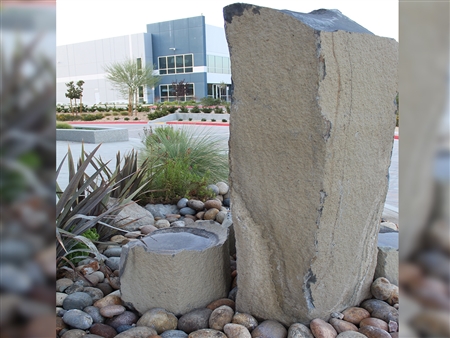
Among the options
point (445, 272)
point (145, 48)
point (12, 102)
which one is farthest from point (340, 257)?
point (145, 48)

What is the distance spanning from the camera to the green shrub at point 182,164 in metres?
4.17

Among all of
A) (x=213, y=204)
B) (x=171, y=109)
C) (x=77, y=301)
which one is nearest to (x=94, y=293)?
(x=77, y=301)

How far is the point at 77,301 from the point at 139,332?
1.54ft

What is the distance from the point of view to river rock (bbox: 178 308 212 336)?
6.59ft

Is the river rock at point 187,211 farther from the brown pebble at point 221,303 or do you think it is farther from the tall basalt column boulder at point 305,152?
the tall basalt column boulder at point 305,152

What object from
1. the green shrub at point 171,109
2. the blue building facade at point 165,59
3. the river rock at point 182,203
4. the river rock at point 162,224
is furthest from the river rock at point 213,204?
the blue building facade at point 165,59

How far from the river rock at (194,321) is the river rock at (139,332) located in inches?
5.9

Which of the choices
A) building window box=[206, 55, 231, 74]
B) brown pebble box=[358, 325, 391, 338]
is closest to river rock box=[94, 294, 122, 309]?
brown pebble box=[358, 325, 391, 338]

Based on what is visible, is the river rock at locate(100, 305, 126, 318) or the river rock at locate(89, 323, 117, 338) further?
the river rock at locate(100, 305, 126, 318)

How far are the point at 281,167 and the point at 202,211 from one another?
223cm

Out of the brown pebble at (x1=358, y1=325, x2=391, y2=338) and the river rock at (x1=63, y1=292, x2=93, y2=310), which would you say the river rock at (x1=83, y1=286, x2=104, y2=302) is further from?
the brown pebble at (x1=358, y1=325, x2=391, y2=338)

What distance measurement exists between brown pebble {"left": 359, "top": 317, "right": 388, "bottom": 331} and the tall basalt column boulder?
12 centimetres

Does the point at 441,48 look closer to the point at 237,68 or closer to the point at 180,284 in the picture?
the point at 237,68

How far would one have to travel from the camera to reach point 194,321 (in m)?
2.02
